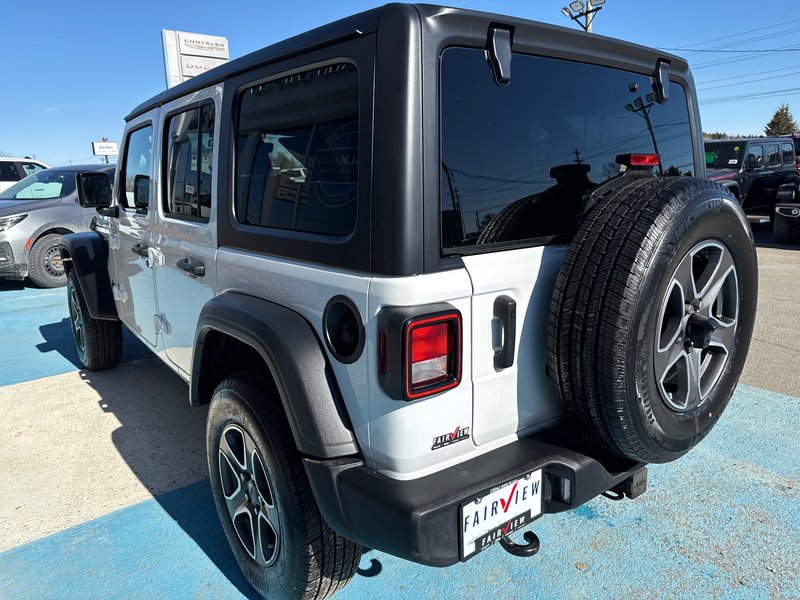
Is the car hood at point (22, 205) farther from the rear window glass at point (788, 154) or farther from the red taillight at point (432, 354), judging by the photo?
Result: the rear window glass at point (788, 154)

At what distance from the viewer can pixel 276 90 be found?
206 centimetres

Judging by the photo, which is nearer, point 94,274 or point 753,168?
point 94,274

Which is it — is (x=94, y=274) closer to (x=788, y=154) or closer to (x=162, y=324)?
(x=162, y=324)

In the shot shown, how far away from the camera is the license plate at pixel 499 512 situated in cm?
162

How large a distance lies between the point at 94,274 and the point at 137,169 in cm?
114

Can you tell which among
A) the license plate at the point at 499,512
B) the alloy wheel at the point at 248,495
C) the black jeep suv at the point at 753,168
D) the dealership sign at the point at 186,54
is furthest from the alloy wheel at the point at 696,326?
the dealership sign at the point at 186,54

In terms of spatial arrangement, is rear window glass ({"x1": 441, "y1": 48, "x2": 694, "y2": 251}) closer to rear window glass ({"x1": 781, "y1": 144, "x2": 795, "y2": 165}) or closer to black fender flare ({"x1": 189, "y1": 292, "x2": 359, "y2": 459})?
black fender flare ({"x1": 189, "y1": 292, "x2": 359, "y2": 459})

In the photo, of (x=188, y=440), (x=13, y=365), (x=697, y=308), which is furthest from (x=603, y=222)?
(x=13, y=365)

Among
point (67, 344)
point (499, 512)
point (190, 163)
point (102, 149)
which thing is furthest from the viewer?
point (102, 149)

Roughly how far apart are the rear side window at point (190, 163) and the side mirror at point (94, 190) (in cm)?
129

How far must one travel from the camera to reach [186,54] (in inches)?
479

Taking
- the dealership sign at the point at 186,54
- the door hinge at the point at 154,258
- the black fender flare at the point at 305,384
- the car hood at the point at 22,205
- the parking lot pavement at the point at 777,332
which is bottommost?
the parking lot pavement at the point at 777,332

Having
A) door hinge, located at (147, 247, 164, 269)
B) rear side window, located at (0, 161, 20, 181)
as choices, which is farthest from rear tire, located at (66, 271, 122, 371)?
rear side window, located at (0, 161, 20, 181)

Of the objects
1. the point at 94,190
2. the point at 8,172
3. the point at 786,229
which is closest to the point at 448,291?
the point at 94,190
